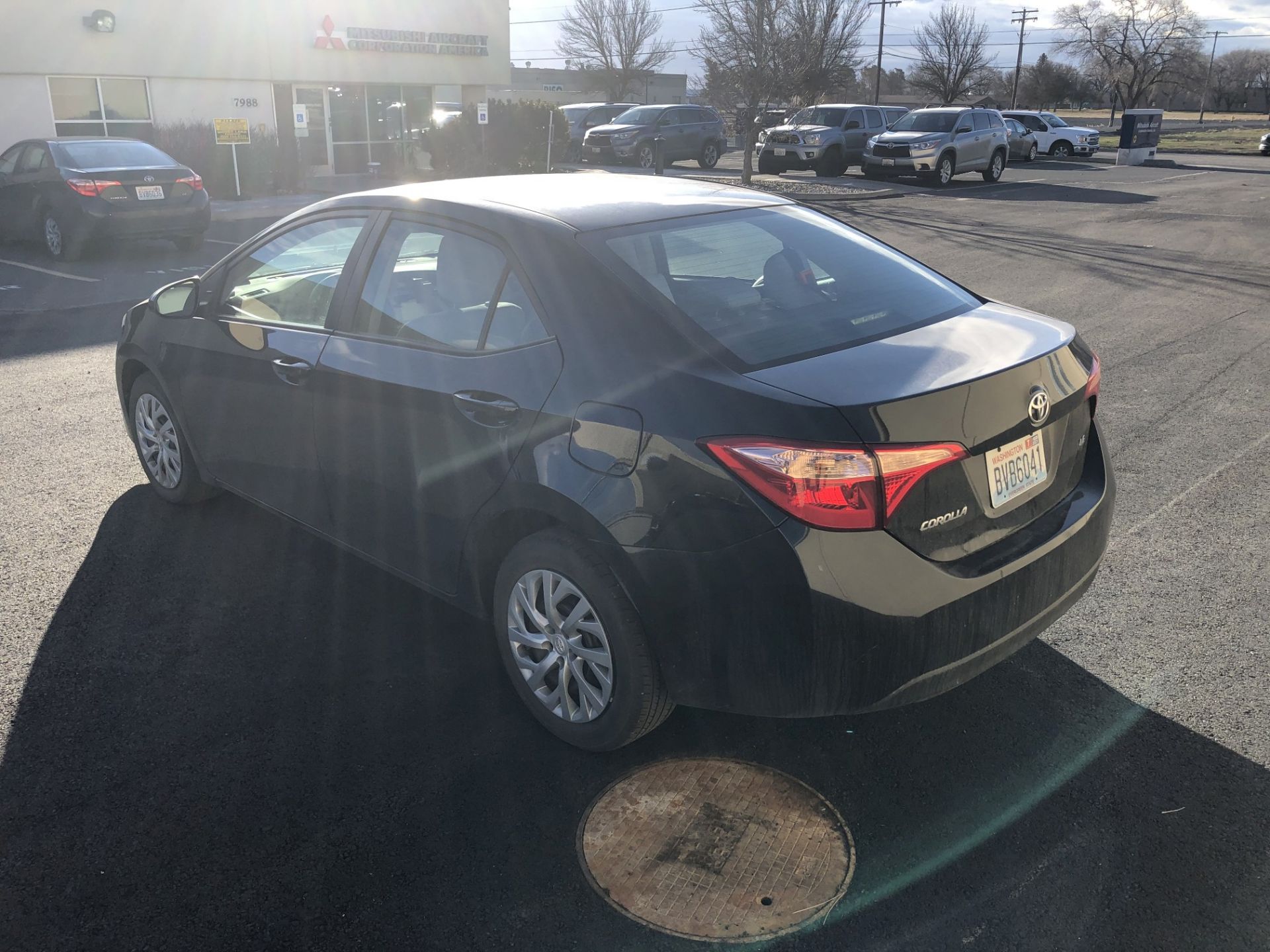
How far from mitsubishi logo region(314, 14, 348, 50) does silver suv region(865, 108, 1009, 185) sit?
1355cm

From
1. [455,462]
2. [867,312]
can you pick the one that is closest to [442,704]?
[455,462]

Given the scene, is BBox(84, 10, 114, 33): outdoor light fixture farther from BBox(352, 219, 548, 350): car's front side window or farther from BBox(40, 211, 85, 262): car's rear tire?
BBox(352, 219, 548, 350): car's front side window

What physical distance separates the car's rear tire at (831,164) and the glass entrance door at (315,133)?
12.7 m

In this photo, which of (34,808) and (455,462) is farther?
(455,462)

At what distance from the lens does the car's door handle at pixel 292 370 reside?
12.6 feet

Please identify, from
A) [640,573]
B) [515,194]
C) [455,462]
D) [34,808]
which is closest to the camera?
[640,573]

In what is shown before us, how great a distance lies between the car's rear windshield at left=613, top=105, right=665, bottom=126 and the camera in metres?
29.0

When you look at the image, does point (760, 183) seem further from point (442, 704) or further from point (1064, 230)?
point (442, 704)

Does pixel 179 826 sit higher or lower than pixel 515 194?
lower

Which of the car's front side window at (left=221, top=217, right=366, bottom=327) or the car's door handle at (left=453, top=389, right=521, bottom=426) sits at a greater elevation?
the car's front side window at (left=221, top=217, right=366, bottom=327)

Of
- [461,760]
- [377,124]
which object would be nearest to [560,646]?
[461,760]

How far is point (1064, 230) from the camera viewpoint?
662 inches

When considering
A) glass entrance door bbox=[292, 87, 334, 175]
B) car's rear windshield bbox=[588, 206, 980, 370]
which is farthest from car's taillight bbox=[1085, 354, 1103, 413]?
glass entrance door bbox=[292, 87, 334, 175]

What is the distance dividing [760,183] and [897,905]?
23.2 metres
